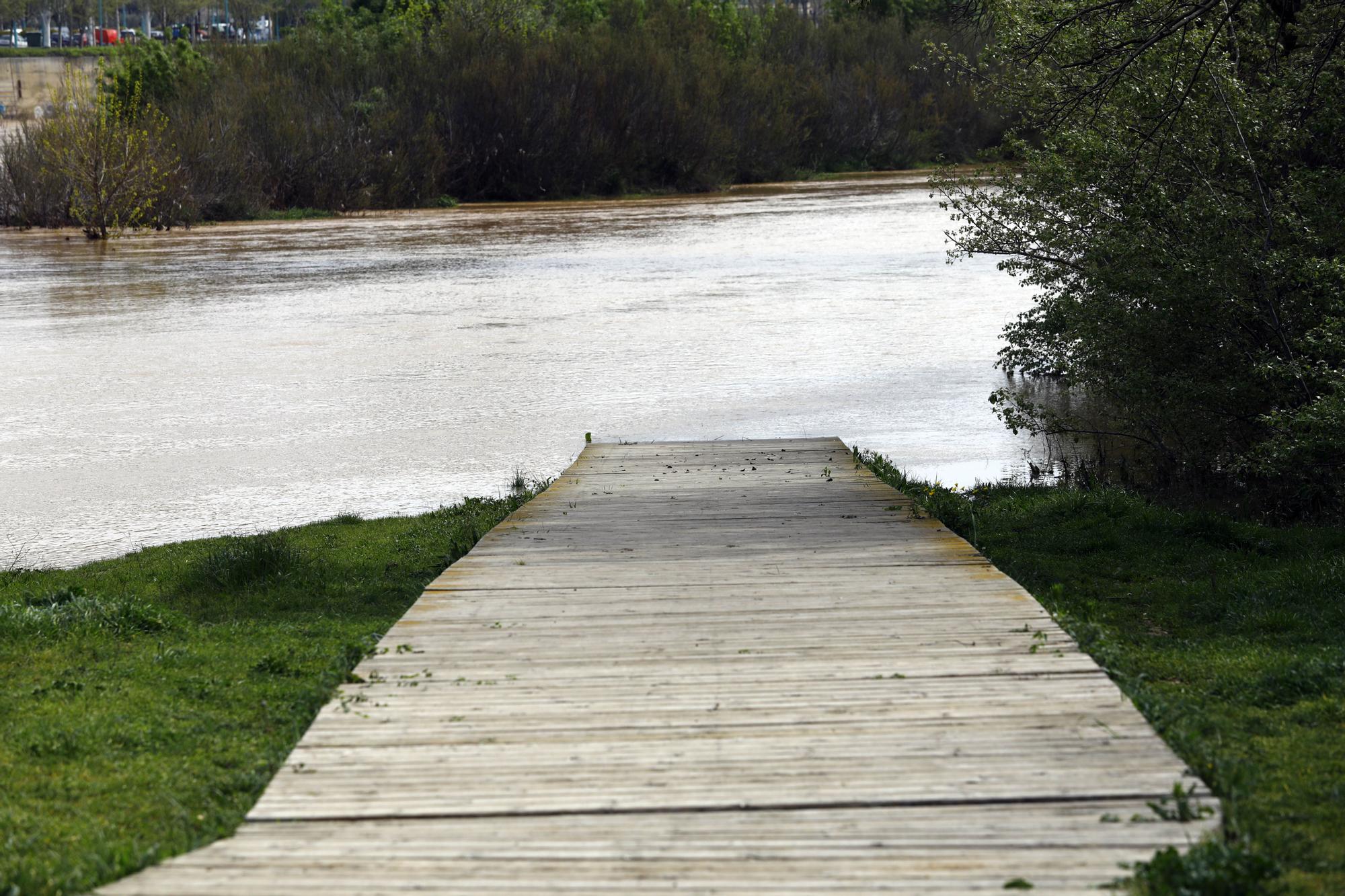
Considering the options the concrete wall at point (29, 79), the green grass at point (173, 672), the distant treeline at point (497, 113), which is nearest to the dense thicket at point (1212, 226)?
the green grass at point (173, 672)

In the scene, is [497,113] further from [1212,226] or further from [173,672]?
[173,672]

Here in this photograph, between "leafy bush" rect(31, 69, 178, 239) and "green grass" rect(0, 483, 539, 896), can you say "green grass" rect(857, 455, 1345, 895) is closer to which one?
"green grass" rect(0, 483, 539, 896)

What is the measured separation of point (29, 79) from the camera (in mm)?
90375

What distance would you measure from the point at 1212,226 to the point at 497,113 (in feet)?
143

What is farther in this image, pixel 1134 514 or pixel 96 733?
pixel 1134 514

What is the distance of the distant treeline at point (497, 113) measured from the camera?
44.6 m

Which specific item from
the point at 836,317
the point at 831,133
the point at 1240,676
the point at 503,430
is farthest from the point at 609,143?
the point at 1240,676

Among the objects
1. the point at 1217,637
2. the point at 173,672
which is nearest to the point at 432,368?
the point at 173,672

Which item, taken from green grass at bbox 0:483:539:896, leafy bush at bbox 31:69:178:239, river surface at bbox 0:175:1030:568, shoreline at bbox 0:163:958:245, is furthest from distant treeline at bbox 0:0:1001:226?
green grass at bbox 0:483:539:896

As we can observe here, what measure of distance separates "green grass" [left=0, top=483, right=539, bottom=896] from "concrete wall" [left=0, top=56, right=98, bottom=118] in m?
61.7

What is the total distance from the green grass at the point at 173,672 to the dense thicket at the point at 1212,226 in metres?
4.38

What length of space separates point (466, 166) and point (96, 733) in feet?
155

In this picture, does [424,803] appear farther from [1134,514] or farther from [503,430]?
[503,430]

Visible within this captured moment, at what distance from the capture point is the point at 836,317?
835 inches
